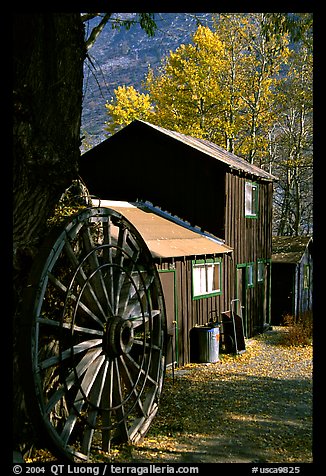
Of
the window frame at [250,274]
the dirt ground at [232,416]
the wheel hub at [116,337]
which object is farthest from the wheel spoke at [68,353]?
the window frame at [250,274]

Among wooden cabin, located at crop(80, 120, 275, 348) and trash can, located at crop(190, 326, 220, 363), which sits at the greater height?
wooden cabin, located at crop(80, 120, 275, 348)

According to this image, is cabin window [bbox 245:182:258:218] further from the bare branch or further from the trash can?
the bare branch

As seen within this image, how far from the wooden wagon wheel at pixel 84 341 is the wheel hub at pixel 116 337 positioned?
0.02m

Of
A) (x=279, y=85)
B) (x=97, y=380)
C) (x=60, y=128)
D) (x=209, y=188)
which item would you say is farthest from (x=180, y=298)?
(x=279, y=85)

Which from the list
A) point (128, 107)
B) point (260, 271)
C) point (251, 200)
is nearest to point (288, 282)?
point (260, 271)

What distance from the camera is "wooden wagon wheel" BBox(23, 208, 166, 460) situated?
254 inches

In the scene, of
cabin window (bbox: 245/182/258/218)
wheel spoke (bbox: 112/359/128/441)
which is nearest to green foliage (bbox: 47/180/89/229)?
wheel spoke (bbox: 112/359/128/441)

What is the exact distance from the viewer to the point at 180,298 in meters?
14.8

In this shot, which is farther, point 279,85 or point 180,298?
point 279,85

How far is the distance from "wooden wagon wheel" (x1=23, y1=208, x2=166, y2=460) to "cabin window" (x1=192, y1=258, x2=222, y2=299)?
623 centimetres

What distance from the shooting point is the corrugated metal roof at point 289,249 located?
926 inches
